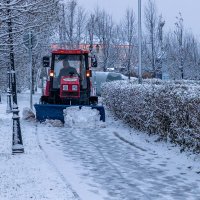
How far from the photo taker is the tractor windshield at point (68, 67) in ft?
62.1

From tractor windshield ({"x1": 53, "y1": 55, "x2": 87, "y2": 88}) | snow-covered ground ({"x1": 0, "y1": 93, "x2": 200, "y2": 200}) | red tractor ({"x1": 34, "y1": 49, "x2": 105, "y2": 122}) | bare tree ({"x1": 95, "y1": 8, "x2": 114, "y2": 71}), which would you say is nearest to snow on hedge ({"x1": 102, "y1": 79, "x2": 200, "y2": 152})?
snow-covered ground ({"x1": 0, "y1": 93, "x2": 200, "y2": 200})

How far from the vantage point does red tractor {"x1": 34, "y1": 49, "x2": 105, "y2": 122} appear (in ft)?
61.3

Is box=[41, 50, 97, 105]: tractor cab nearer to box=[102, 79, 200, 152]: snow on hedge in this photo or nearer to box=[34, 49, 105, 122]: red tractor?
box=[34, 49, 105, 122]: red tractor

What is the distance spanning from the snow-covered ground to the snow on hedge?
1.13ft

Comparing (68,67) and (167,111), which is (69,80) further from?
(167,111)

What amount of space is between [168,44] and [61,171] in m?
38.7

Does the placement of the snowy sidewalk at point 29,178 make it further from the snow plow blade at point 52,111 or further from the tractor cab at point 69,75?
the tractor cab at point 69,75

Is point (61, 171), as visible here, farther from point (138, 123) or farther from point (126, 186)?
point (138, 123)

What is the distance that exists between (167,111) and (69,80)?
696cm

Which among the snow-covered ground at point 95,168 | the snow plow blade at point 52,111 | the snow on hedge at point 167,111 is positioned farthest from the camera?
the snow plow blade at point 52,111

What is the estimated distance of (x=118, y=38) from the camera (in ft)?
161

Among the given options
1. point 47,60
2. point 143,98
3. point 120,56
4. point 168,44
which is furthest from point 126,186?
point 120,56

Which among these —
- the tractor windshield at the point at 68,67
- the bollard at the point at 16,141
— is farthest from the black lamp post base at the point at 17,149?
the tractor windshield at the point at 68,67

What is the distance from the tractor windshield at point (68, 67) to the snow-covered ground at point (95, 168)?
3.92 m
